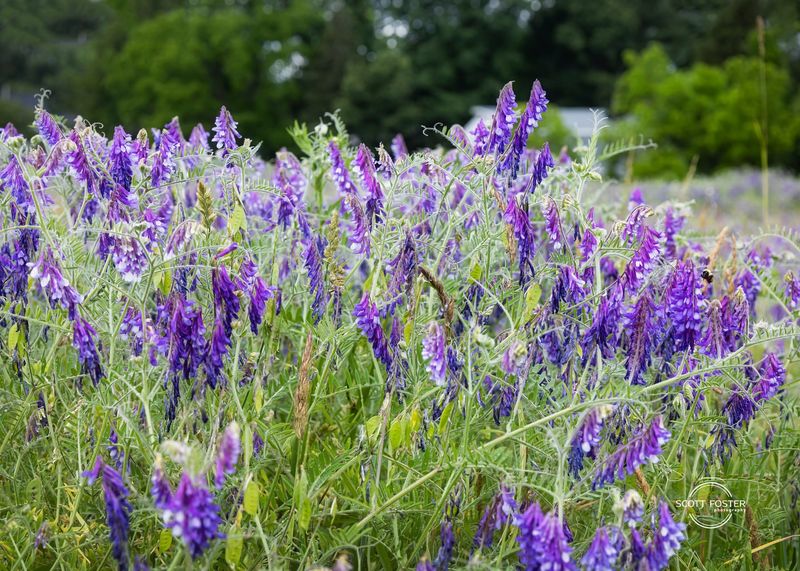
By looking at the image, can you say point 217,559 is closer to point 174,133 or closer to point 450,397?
point 450,397

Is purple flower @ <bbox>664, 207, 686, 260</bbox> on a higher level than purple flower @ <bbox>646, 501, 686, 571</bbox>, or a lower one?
higher

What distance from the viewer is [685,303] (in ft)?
7.97

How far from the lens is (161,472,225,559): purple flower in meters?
1.71

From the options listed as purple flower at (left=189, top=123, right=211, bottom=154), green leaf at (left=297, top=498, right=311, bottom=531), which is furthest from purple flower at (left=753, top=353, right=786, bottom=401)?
purple flower at (left=189, top=123, right=211, bottom=154)

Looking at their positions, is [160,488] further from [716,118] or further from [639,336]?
[716,118]

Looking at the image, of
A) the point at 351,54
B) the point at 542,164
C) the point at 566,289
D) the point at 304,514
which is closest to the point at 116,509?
the point at 304,514

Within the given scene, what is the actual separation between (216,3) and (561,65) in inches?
826

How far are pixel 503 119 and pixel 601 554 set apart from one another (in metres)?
1.23

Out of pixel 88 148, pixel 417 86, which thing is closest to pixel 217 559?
pixel 88 148

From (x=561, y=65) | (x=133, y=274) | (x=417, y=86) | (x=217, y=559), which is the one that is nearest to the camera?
(x=133, y=274)

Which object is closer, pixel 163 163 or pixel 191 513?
pixel 191 513

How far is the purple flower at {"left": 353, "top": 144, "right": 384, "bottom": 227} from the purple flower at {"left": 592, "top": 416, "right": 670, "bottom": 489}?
1.08 m

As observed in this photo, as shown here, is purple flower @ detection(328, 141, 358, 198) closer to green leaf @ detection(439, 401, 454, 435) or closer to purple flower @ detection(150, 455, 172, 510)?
green leaf @ detection(439, 401, 454, 435)

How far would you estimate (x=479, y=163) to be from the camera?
2570 mm
